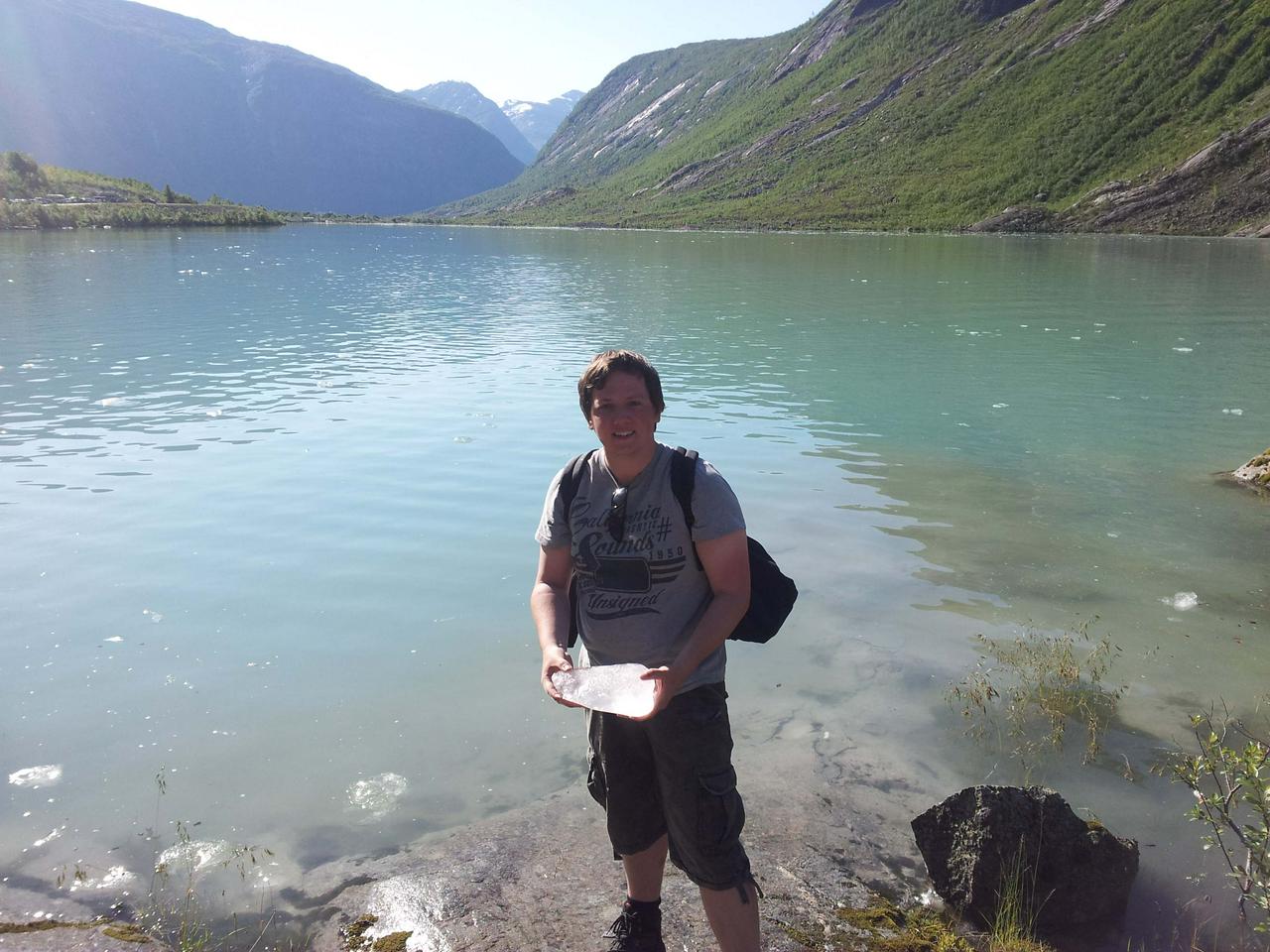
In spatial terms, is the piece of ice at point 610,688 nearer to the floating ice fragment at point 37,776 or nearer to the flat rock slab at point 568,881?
the flat rock slab at point 568,881

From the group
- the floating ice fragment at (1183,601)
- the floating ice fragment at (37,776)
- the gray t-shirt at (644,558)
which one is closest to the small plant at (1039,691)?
the floating ice fragment at (1183,601)

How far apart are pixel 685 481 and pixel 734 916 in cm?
188

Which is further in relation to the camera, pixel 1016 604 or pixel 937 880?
pixel 1016 604

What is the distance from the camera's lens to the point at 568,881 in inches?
199

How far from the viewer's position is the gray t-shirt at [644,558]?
3.62 m

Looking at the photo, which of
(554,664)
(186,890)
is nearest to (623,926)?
(554,664)

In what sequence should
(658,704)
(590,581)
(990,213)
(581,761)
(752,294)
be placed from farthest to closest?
(990,213) → (752,294) → (581,761) → (590,581) → (658,704)

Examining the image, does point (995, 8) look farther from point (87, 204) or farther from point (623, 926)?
point (623, 926)

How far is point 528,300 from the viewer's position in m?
40.4

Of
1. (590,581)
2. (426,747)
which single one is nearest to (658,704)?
(590,581)

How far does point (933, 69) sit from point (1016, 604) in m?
170

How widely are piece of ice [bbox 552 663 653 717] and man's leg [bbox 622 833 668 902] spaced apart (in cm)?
102

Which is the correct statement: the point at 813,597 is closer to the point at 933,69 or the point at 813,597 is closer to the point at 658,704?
the point at 658,704

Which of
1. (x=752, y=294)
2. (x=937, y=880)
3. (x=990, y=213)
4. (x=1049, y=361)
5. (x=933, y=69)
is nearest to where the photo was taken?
(x=937, y=880)
